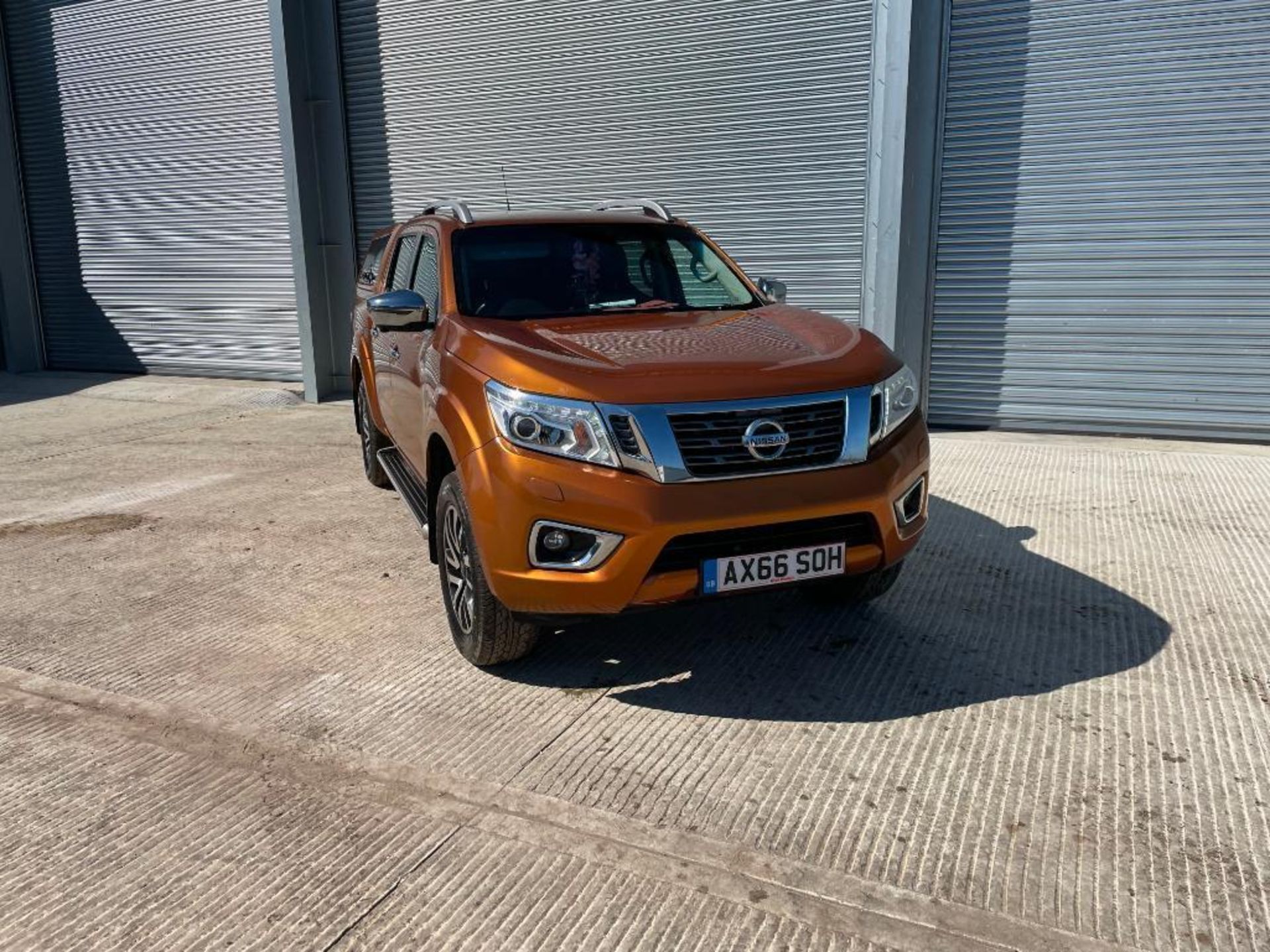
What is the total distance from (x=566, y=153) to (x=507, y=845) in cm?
842

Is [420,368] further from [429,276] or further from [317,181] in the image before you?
[317,181]

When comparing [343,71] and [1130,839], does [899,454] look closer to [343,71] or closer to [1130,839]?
[1130,839]

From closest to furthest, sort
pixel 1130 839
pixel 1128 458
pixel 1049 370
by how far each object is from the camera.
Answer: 1. pixel 1130 839
2. pixel 1128 458
3. pixel 1049 370

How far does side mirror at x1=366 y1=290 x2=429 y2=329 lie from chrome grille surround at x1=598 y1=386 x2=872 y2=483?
1.37m

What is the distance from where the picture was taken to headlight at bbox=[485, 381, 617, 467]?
326 cm

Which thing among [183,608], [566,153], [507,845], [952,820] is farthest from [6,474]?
[952,820]

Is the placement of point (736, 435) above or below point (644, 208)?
below

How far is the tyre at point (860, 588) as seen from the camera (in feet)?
13.4

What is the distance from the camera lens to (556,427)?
3.30 metres

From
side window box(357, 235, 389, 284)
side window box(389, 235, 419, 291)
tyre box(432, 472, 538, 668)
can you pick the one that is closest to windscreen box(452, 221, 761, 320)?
side window box(389, 235, 419, 291)

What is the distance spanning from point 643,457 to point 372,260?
423cm

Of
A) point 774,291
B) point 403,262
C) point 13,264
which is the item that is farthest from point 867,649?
point 13,264

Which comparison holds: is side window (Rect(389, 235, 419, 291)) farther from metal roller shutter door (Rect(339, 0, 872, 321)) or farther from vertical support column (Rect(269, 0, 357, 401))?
vertical support column (Rect(269, 0, 357, 401))

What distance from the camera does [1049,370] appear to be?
850 cm
